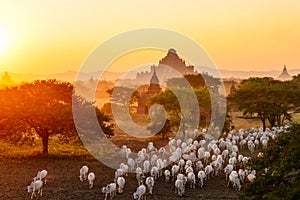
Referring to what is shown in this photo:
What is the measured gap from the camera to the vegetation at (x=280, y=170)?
9.93 meters

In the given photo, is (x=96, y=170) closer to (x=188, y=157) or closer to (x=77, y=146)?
(x=188, y=157)

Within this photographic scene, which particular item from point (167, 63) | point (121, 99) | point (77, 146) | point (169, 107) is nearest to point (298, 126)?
point (77, 146)

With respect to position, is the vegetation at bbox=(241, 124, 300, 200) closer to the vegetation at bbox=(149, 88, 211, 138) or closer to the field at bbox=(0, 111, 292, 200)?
the field at bbox=(0, 111, 292, 200)

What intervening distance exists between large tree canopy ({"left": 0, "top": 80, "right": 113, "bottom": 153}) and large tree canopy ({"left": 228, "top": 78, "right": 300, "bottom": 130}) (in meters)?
18.4

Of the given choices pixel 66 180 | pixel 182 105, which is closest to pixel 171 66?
pixel 182 105

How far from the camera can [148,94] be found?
63.3 meters

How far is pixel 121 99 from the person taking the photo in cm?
6944

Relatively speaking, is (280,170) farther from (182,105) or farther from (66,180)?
(182,105)

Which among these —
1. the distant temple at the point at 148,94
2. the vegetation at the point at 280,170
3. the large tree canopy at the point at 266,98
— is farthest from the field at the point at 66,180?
the distant temple at the point at 148,94

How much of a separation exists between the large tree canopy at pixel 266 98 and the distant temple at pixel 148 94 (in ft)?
68.9

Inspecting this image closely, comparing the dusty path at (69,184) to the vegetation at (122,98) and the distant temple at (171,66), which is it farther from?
the distant temple at (171,66)

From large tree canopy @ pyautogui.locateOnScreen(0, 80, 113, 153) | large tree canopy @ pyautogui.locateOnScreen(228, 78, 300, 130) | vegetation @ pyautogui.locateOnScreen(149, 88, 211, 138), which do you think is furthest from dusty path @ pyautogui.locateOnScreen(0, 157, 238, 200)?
large tree canopy @ pyautogui.locateOnScreen(228, 78, 300, 130)

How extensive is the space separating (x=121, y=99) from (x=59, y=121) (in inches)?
1733

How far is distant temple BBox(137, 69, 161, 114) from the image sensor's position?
62.2 meters
